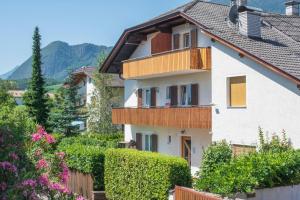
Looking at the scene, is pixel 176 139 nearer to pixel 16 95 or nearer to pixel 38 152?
pixel 38 152

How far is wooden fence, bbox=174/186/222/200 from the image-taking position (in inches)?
470

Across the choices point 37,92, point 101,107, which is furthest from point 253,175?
point 37,92

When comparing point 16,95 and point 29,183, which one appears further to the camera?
point 16,95

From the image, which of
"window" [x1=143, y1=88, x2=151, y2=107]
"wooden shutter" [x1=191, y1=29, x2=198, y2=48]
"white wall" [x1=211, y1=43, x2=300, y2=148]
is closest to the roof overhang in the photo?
"white wall" [x1=211, y1=43, x2=300, y2=148]

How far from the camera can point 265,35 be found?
2316 centimetres

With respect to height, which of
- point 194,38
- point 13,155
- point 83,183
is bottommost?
point 83,183

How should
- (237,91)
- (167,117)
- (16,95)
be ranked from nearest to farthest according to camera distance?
(237,91) < (167,117) < (16,95)

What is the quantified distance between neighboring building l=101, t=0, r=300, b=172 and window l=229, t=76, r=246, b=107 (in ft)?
0.15

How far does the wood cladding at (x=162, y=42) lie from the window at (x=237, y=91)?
7.13 meters

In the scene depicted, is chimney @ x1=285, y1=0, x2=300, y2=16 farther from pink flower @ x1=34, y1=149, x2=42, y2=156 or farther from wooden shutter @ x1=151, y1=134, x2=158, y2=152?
pink flower @ x1=34, y1=149, x2=42, y2=156

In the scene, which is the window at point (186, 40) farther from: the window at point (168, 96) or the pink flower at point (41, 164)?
the pink flower at point (41, 164)

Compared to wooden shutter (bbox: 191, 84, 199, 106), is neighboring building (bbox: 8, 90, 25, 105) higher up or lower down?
higher up

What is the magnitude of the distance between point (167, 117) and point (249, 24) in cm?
684

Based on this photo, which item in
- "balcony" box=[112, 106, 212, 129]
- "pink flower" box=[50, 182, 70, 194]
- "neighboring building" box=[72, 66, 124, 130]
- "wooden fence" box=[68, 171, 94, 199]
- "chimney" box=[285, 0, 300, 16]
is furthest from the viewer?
"neighboring building" box=[72, 66, 124, 130]
